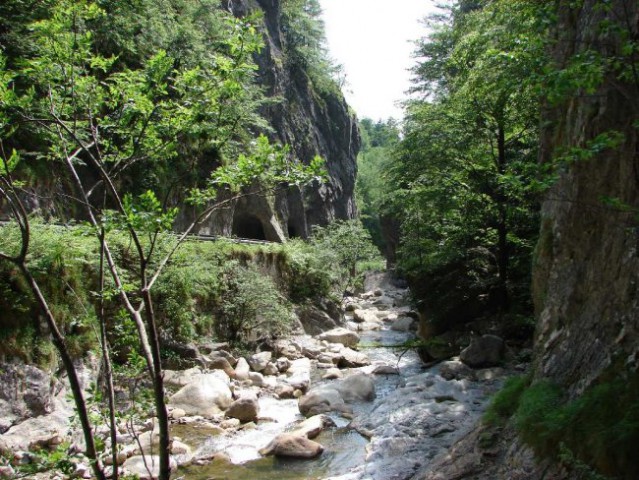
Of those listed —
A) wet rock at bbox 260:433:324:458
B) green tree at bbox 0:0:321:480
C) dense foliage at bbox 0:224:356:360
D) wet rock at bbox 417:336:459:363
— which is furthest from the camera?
wet rock at bbox 417:336:459:363

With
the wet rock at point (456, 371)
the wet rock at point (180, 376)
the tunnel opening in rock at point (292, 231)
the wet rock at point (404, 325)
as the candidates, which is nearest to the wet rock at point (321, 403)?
the wet rock at point (456, 371)

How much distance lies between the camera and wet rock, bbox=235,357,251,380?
11.7 metres

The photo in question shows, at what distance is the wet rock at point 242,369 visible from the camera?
11.7 m

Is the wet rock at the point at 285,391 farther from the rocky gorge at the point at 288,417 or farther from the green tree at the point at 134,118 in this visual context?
the green tree at the point at 134,118

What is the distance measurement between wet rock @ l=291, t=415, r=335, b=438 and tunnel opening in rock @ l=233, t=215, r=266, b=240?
20.8 m

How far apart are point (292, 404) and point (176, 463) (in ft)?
12.4

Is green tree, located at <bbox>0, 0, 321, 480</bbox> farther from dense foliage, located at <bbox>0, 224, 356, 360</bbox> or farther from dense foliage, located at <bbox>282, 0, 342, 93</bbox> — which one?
dense foliage, located at <bbox>282, 0, 342, 93</bbox>

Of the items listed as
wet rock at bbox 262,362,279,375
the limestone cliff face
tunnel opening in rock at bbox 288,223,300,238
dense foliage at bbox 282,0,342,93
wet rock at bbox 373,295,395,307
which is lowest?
wet rock at bbox 373,295,395,307

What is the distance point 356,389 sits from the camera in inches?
424

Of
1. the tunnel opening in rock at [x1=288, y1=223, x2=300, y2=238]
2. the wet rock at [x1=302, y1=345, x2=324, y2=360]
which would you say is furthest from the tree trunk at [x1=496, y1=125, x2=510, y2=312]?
the tunnel opening in rock at [x1=288, y1=223, x2=300, y2=238]

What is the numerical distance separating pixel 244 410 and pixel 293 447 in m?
1.99

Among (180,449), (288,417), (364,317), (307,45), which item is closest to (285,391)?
(288,417)

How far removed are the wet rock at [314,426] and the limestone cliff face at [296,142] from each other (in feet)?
44.8

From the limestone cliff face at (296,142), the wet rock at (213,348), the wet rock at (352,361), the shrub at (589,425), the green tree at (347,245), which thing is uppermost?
the limestone cliff face at (296,142)
